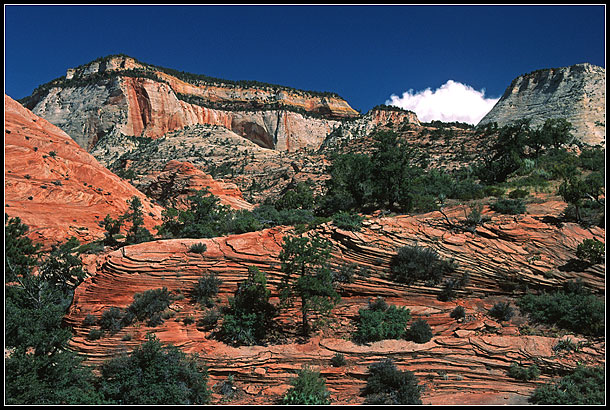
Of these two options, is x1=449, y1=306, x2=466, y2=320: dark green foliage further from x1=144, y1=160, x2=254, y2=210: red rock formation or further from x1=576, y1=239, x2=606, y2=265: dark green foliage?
x1=144, y1=160, x2=254, y2=210: red rock formation

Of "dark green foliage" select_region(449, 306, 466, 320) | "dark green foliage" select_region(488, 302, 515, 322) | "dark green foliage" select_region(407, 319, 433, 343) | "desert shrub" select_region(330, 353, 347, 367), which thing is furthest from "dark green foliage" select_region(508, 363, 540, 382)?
"desert shrub" select_region(330, 353, 347, 367)

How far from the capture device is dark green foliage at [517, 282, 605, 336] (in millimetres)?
10297

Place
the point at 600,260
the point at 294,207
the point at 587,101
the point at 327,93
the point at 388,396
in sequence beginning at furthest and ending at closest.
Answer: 1. the point at 327,93
2. the point at 587,101
3. the point at 294,207
4. the point at 600,260
5. the point at 388,396

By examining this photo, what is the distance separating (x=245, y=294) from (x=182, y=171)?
111 ft

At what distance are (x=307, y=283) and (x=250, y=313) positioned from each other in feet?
8.97

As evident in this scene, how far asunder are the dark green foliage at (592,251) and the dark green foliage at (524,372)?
5128 millimetres

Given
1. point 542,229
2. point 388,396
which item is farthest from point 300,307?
point 542,229

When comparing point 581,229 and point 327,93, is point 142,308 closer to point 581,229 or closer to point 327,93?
point 581,229

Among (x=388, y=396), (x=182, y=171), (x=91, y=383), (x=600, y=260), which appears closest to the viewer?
(x=388, y=396)

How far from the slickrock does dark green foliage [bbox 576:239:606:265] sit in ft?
1.25

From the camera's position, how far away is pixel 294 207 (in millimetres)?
30016

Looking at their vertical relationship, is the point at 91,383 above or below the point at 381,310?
below

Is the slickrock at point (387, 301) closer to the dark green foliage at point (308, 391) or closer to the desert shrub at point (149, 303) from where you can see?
the desert shrub at point (149, 303)

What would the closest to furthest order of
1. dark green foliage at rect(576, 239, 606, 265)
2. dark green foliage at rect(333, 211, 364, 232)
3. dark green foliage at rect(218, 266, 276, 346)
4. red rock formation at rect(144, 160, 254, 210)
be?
dark green foliage at rect(576, 239, 606, 265) < dark green foliage at rect(218, 266, 276, 346) < dark green foliage at rect(333, 211, 364, 232) < red rock formation at rect(144, 160, 254, 210)
